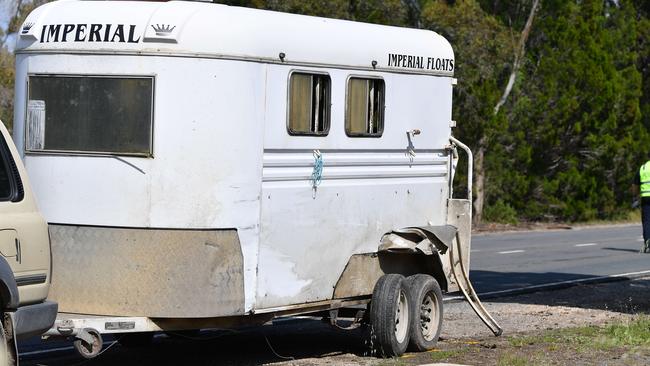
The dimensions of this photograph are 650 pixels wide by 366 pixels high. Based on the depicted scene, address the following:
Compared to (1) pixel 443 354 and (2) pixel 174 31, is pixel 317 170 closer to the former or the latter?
(2) pixel 174 31

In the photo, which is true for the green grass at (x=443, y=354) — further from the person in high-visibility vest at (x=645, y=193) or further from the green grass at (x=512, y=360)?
the person in high-visibility vest at (x=645, y=193)

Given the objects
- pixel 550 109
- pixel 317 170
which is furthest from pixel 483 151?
pixel 317 170

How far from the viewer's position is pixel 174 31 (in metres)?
9.29

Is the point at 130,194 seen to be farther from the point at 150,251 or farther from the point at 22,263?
the point at 22,263

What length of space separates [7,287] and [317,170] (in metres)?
3.42

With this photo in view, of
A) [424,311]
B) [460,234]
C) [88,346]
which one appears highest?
[460,234]

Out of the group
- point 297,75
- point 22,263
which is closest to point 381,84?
point 297,75

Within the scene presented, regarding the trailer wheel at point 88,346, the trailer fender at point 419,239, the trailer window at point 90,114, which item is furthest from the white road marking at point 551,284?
the trailer wheel at point 88,346

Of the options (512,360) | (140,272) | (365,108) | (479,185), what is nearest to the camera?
(140,272)

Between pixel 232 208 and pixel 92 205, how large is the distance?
1.03 m

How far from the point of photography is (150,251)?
9.24m

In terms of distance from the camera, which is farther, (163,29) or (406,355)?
(406,355)

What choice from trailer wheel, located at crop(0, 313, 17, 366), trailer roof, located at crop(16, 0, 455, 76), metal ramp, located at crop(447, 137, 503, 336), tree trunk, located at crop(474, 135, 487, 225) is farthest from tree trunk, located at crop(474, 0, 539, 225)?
trailer wheel, located at crop(0, 313, 17, 366)

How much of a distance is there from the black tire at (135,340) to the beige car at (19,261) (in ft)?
11.0
